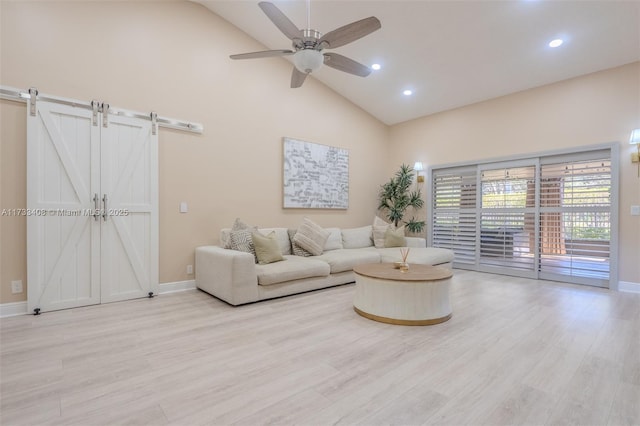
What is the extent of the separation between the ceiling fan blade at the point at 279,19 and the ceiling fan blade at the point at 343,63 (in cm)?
40

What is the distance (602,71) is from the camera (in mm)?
4379

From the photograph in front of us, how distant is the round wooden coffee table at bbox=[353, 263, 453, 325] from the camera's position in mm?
2859

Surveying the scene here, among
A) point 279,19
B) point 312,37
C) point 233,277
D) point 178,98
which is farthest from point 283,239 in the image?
point 279,19

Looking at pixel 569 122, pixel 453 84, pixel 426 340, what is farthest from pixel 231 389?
pixel 569 122

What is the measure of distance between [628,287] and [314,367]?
4836mm

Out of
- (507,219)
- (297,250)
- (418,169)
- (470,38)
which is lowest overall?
(297,250)

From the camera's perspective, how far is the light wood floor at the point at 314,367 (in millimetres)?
1589

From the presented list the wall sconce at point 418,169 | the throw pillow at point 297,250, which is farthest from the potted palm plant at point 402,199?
the throw pillow at point 297,250

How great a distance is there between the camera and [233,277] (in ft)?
11.0

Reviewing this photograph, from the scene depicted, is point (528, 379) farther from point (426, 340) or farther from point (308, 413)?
point (308, 413)

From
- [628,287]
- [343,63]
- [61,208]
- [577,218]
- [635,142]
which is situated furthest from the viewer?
[577,218]

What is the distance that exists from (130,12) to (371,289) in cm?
432

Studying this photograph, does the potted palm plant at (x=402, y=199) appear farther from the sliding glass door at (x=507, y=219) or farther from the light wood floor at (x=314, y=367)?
the light wood floor at (x=314, y=367)

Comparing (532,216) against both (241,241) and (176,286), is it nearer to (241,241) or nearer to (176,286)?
(241,241)
